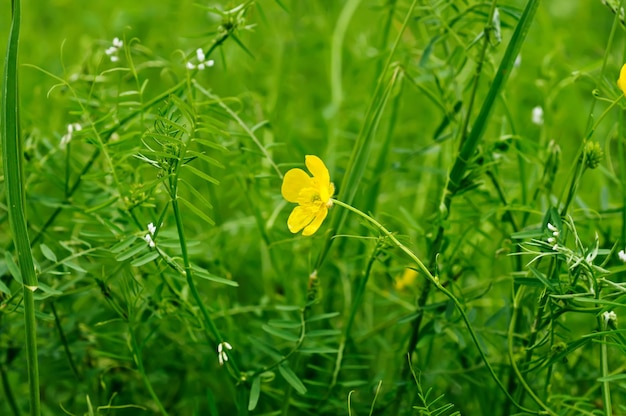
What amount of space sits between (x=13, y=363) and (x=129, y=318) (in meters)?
0.34

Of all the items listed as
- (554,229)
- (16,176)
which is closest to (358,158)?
(554,229)

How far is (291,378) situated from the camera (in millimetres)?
1174

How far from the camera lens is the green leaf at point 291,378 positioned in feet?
3.75

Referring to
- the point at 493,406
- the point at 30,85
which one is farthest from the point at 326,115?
the point at 30,85

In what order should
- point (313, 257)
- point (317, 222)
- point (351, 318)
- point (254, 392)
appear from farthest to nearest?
point (313, 257)
point (351, 318)
point (254, 392)
point (317, 222)

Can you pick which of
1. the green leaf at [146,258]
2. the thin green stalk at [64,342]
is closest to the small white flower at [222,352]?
the green leaf at [146,258]

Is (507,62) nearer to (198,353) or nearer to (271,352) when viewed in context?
(271,352)

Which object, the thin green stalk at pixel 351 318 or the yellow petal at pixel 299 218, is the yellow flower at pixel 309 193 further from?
the thin green stalk at pixel 351 318

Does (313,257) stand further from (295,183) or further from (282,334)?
(295,183)

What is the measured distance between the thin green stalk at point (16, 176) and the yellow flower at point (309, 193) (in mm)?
332

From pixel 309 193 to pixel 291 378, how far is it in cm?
29

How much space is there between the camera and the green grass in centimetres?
110

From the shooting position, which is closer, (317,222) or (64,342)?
(317,222)

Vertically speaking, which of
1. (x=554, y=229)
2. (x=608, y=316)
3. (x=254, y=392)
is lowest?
(x=254, y=392)
